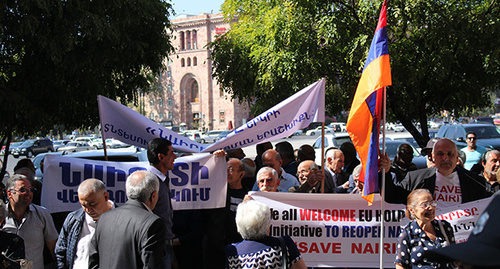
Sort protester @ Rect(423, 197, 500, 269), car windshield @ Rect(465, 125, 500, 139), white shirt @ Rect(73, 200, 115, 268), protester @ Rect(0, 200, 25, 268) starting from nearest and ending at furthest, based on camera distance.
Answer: protester @ Rect(423, 197, 500, 269)
protester @ Rect(0, 200, 25, 268)
white shirt @ Rect(73, 200, 115, 268)
car windshield @ Rect(465, 125, 500, 139)

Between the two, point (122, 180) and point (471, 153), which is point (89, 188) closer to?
point (122, 180)

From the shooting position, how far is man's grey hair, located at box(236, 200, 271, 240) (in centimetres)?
359

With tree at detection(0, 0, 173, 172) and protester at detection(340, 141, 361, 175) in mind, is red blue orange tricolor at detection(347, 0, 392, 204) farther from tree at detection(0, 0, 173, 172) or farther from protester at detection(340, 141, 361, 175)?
tree at detection(0, 0, 173, 172)

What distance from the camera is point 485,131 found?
1786 centimetres

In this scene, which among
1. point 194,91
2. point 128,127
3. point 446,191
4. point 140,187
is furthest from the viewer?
point 194,91

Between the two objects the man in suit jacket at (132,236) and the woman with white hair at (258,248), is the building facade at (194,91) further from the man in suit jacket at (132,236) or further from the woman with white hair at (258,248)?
the woman with white hair at (258,248)

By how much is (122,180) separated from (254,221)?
263 cm

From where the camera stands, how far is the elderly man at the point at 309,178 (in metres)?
5.66

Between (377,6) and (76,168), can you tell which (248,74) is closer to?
(377,6)

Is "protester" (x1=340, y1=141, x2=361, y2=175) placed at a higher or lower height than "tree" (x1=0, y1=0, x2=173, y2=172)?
lower

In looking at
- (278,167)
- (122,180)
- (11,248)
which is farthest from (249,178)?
(11,248)

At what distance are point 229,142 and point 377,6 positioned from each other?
6.47m

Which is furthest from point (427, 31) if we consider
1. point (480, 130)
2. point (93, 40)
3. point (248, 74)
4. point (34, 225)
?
point (34, 225)

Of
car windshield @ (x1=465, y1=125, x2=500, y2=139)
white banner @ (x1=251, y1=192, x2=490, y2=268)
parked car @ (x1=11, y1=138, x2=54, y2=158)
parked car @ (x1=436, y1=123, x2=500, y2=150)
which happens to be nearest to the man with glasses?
white banner @ (x1=251, y1=192, x2=490, y2=268)
